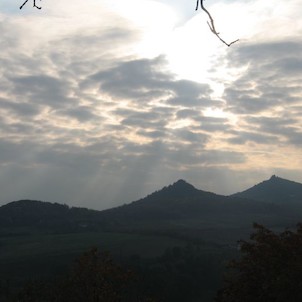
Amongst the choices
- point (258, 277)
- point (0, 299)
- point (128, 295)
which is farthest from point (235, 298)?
point (0, 299)

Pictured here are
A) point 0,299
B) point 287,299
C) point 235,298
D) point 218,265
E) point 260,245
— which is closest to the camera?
point 287,299

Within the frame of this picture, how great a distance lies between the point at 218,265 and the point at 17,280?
3331 inches

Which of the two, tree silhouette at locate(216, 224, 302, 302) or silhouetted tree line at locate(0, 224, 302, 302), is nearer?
tree silhouette at locate(216, 224, 302, 302)

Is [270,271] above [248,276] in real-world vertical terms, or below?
above

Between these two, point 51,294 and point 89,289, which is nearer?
point 89,289

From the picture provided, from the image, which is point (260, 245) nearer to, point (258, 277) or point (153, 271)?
point (258, 277)

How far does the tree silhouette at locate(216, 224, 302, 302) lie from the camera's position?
1438 inches

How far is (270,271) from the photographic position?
39.8 meters

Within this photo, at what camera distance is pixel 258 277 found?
4088 centimetres

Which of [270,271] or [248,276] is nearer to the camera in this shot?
[270,271]

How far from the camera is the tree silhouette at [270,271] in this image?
36.5 meters

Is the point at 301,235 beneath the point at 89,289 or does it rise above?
above

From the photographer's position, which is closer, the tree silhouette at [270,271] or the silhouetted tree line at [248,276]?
the tree silhouette at [270,271]

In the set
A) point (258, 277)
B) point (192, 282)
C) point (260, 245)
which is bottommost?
point (192, 282)
